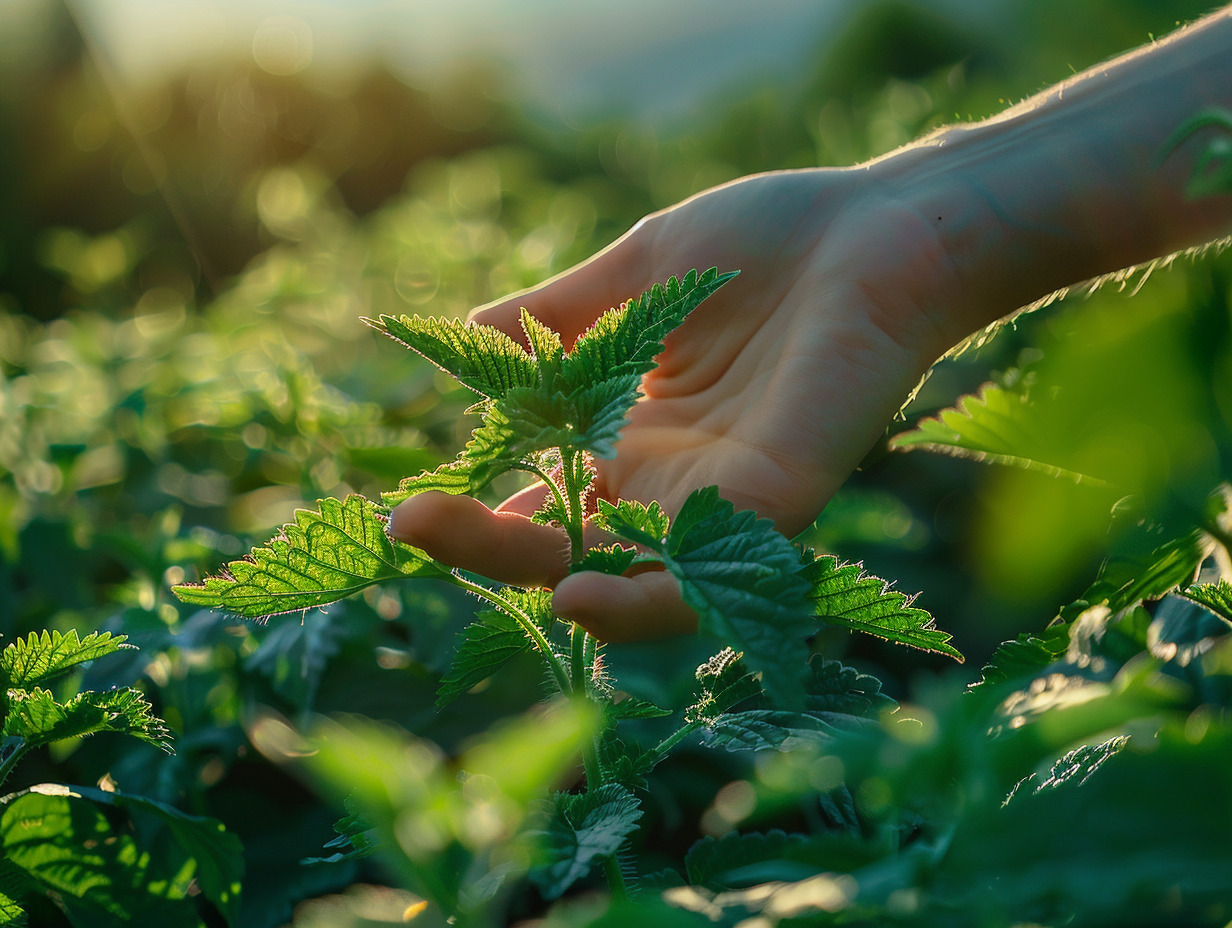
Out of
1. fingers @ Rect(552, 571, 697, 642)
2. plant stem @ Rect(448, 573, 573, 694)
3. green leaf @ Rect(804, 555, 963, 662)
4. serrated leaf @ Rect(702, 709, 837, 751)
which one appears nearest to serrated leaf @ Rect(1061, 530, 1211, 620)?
green leaf @ Rect(804, 555, 963, 662)

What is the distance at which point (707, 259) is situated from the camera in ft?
4.36

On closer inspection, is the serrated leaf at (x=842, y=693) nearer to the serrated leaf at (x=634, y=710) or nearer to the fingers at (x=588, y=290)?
the serrated leaf at (x=634, y=710)

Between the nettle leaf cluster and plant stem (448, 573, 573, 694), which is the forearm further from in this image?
the nettle leaf cluster

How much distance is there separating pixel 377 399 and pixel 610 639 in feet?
4.98

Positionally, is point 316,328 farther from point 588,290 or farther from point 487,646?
point 487,646

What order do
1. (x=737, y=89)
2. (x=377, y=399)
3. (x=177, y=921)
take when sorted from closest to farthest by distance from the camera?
1. (x=177, y=921)
2. (x=377, y=399)
3. (x=737, y=89)

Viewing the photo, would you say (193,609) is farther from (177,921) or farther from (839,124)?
(839,124)

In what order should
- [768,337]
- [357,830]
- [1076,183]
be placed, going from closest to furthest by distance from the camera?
1. [357,830]
2. [1076,183]
3. [768,337]

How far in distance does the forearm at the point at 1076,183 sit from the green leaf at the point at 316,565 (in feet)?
2.77

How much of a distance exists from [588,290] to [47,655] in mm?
780

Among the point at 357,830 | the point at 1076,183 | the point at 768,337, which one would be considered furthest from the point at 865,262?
the point at 357,830

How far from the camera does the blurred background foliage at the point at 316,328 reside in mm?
1288

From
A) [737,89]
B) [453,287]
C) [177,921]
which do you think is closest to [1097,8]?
[737,89]

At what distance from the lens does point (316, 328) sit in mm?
2889
